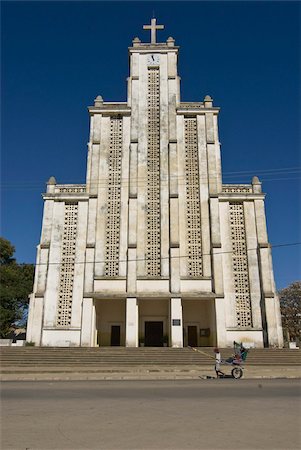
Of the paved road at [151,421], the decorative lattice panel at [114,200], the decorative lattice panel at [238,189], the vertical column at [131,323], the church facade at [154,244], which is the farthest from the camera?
the decorative lattice panel at [238,189]

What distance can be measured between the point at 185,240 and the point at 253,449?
23.8 metres

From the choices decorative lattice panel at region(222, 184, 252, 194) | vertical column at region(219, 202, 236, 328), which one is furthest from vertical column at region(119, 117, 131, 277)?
decorative lattice panel at region(222, 184, 252, 194)

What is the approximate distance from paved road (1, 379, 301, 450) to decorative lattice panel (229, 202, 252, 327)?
1733 cm

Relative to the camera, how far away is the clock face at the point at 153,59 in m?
34.5

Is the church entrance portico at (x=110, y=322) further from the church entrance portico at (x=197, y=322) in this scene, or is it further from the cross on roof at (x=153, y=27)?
the cross on roof at (x=153, y=27)

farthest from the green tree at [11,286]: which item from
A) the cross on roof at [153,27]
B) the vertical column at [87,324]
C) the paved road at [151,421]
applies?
the paved road at [151,421]

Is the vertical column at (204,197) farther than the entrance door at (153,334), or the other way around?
the entrance door at (153,334)

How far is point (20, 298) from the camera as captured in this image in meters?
39.2

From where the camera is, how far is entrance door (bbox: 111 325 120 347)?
28.9 m

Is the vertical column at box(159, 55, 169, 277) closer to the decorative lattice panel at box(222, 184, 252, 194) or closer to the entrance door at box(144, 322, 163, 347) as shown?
the entrance door at box(144, 322, 163, 347)

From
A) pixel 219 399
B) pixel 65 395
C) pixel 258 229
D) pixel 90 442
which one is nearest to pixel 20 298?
pixel 258 229

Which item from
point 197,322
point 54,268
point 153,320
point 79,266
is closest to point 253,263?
point 197,322

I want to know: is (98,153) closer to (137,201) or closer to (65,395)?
(137,201)

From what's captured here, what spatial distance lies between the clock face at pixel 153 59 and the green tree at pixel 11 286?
23627 mm
